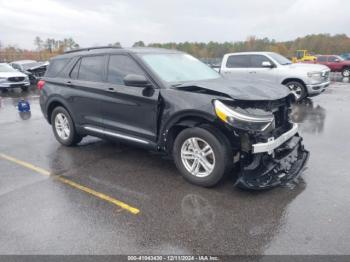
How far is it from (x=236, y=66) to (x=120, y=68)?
8.05 meters

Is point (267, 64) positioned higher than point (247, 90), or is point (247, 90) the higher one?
point (267, 64)

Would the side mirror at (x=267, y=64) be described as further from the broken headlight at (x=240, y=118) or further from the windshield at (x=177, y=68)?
the broken headlight at (x=240, y=118)

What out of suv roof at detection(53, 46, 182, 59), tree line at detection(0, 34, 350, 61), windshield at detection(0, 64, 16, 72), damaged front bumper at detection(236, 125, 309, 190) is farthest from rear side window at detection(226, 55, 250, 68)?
tree line at detection(0, 34, 350, 61)

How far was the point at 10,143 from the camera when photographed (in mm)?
6660

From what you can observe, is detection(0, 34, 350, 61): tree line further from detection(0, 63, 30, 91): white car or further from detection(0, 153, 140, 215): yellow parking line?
detection(0, 153, 140, 215): yellow parking line

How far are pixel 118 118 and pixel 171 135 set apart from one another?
106 cm

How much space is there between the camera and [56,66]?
20.5 ft

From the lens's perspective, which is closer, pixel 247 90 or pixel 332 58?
pixel 247 90

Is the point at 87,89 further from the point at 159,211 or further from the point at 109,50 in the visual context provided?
the point at 159,211

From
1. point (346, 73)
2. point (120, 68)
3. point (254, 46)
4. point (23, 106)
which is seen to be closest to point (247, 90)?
point (120, 68)

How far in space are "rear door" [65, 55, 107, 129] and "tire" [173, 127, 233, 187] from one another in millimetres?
1761

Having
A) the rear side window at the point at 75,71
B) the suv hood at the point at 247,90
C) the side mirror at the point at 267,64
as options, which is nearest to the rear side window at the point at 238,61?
→ the side mirror at the point at 267,64

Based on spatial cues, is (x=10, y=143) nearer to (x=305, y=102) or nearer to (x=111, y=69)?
(x=111, y=69)

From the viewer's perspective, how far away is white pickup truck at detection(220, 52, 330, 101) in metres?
10.9
